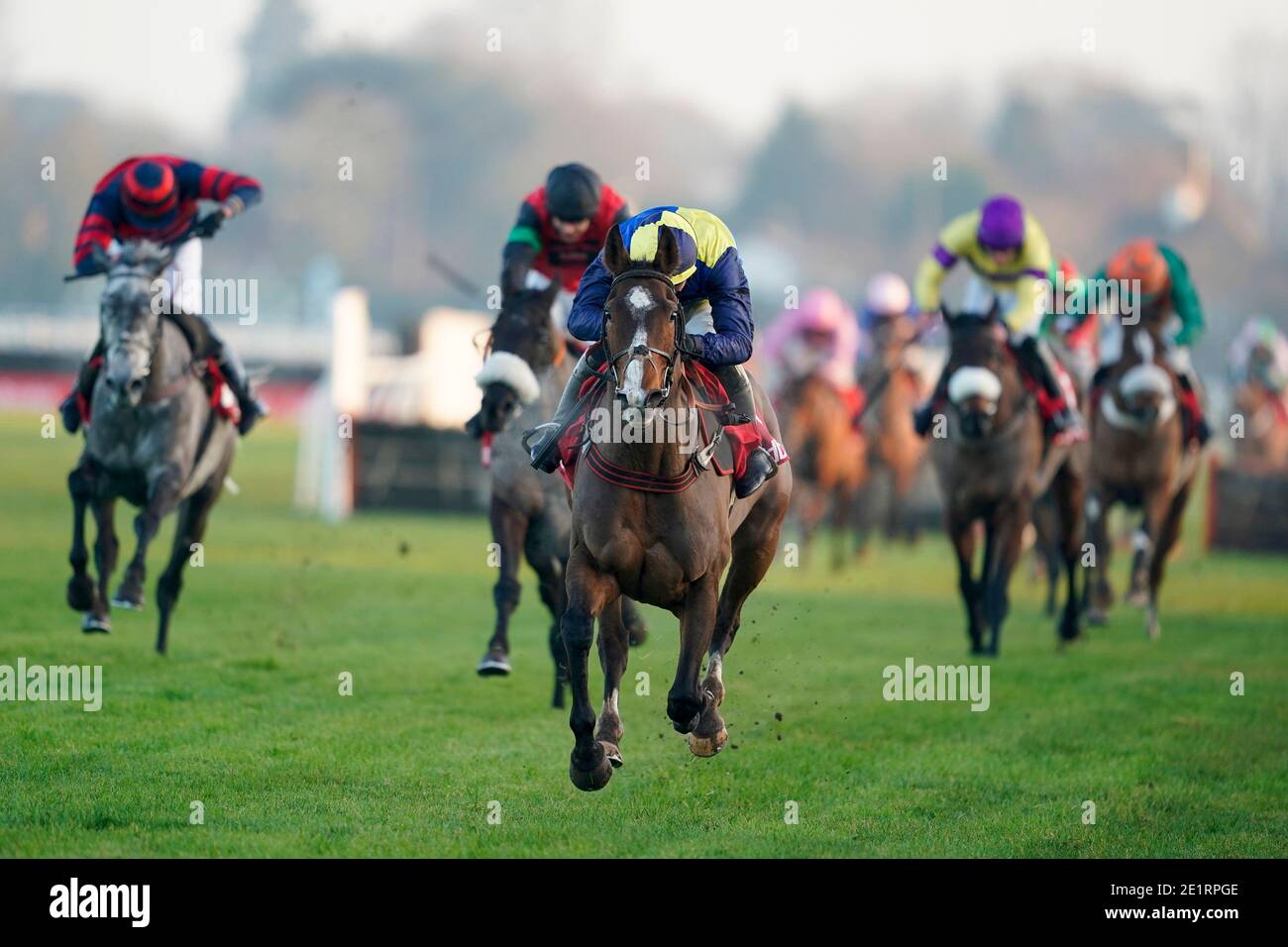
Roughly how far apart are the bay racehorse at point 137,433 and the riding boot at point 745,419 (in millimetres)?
3582

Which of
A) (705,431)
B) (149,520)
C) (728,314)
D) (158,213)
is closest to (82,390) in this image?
(149,520)

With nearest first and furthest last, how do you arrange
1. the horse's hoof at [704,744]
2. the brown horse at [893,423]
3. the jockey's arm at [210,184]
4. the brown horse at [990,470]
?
the horse's hoof at [704,744], the jockey's arm at [210,184], the brown horse at [990,470], the brown horse at [893,423]

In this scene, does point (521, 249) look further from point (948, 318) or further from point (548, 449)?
point (948, 318)

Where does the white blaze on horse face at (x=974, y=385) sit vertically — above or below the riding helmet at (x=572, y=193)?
below

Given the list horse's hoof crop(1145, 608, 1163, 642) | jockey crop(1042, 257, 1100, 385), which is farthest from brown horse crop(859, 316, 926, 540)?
horse's hoof crop(1145, 608, 1163, 642)

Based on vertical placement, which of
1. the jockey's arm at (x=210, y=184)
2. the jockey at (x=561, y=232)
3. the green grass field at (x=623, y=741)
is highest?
the jockey's arm at (x=210, y=184)

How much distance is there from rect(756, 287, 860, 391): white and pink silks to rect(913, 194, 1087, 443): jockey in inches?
315

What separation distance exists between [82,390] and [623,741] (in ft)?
12.2

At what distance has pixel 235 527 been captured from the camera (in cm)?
1992

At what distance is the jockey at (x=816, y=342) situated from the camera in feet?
A: 67.3

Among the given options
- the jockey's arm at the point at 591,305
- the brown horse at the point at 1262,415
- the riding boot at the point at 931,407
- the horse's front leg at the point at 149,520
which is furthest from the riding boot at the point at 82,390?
the brown horse at the point at 1262,415

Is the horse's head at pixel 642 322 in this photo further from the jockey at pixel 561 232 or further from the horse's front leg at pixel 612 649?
the jockey at pixel 561 232

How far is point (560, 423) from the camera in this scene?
731 cm

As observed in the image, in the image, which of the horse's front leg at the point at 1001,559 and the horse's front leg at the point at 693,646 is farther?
the horse's front leg at the point at 1001,559
